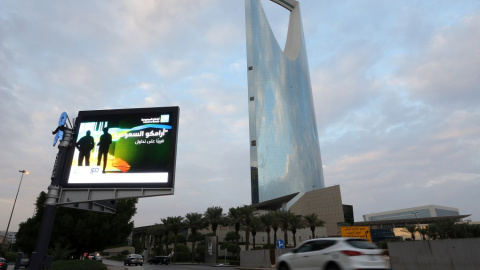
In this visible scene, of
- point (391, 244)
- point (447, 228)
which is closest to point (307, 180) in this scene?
point (447, 228)

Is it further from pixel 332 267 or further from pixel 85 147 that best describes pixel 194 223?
pixel 332 267

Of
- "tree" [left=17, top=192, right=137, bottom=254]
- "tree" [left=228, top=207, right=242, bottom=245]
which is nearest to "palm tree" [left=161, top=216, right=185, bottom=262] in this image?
"tree" [left=228, top=207, right=242, bottom=245]

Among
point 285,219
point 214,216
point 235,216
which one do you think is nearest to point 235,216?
point 235,216

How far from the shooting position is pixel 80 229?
37.1 meters

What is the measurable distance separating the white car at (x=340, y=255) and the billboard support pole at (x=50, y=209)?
15.0 meters

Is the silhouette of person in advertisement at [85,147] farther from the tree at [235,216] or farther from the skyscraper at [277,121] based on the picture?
the skyscraper at [277,121]

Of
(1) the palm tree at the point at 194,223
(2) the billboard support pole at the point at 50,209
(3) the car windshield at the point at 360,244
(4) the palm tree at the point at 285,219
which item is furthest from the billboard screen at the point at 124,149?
(1) the palm tree at the point at 194,223

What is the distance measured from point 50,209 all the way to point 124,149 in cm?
544

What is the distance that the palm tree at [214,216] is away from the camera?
60125 millimetres

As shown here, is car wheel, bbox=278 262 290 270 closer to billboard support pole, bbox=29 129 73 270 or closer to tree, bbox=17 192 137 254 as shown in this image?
billboard support pole, bbox=29 129 73 270

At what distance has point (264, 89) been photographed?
A: 154750mm

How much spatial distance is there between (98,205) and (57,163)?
3.92 metres

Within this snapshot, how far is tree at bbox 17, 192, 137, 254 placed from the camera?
3709cm

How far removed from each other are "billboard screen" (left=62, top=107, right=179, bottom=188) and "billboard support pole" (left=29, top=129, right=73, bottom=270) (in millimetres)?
373
